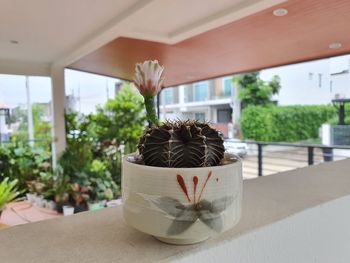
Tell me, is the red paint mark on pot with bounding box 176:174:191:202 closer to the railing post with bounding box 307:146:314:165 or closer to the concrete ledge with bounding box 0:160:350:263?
the concrete ledge with bounding box 0:160:350:263

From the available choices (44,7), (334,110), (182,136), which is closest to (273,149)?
(334,110)

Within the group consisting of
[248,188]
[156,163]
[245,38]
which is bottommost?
[248,188]

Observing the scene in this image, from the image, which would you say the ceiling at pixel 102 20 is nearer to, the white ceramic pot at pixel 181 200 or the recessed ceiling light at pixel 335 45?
the recessed ceiling light at pixel 335 45

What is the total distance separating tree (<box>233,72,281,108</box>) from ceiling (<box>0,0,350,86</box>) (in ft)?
7.17

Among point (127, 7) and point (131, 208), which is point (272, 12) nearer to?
point (127, 7)

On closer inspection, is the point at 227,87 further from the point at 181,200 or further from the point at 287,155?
the point at 181,200

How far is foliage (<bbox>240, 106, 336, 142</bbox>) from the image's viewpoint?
477 centimetres

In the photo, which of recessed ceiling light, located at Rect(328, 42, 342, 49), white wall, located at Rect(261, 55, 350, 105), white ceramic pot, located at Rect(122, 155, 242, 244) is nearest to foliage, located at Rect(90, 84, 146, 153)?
white wall, located at Rect(261, 55, 350, 105)

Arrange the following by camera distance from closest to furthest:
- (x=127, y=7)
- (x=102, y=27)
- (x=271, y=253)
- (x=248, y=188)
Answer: (x=271, y=253) → (x=248, y=188) → (x=127, y=7) → (x=102, y=27)

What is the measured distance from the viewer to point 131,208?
0.44 meters

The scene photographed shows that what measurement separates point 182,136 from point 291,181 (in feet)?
1.81

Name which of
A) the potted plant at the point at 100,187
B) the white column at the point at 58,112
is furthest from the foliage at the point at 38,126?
the potted plant at the point at 100,187

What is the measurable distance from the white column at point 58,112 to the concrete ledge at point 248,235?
168 inches

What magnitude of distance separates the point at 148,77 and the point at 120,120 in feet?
14.8
